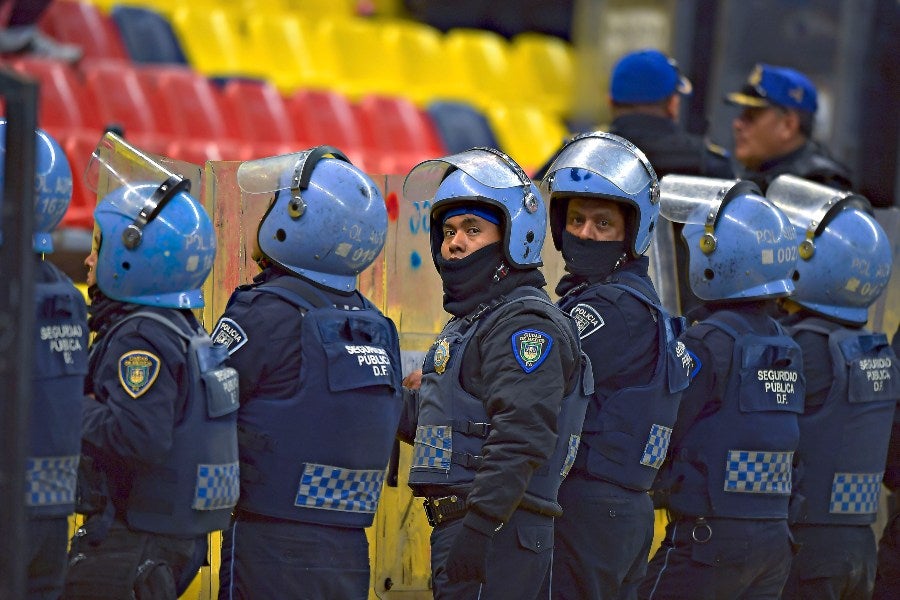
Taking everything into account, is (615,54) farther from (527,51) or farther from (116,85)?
(116,85)

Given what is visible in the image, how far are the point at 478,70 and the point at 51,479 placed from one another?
12.4 m

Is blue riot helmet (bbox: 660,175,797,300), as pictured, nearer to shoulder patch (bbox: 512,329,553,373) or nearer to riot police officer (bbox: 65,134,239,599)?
shoulder patch (bbox: 512,329,553,373)

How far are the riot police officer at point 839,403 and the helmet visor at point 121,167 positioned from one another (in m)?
2.78

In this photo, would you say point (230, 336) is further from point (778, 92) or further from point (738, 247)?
point (778, 92)

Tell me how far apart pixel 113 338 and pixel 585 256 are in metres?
1.85

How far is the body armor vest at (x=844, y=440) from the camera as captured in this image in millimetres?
6746

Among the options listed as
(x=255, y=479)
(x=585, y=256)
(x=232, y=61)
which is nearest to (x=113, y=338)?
(x=255, y=479)

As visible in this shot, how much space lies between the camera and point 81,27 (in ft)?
44.3

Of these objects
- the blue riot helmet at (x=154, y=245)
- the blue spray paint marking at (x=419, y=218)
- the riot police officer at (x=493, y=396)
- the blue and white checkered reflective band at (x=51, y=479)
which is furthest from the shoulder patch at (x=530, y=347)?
the blue spray paint marking at (x=419, y=218)

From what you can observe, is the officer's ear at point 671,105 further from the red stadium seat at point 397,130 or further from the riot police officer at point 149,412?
the red stadium seat at point 397,130

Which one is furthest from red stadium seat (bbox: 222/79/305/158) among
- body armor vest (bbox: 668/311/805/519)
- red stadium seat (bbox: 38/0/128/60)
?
body armor vest (bbox: 668/311/805/519)

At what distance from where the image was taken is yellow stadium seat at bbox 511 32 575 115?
674 inches

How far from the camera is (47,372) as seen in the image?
15.8 feet

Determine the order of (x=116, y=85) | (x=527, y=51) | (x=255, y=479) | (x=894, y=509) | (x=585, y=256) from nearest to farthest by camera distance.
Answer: (x=255, y=479)
(x=585, y=256)
(x=894, y=509)
(x=116, y=85)
(x=527, y=51)
